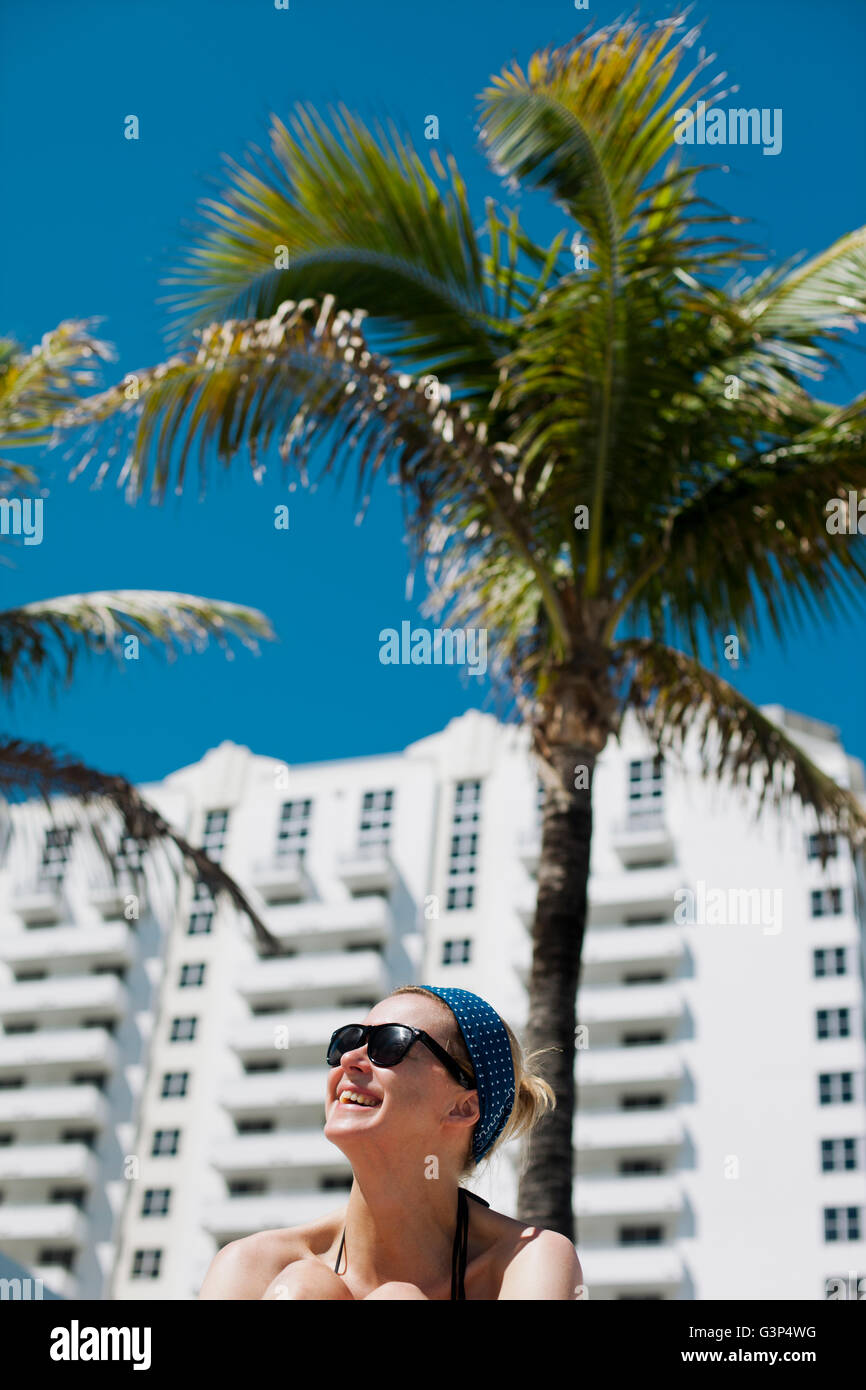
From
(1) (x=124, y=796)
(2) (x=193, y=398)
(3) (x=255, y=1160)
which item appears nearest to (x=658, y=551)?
(2) (x=193, y=398)

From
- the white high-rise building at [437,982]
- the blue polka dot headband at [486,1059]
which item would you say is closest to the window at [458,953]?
the white high-rise building at [437,982]

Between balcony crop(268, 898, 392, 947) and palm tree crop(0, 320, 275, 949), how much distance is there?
5329 cm

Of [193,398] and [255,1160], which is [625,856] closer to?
[255,1160]

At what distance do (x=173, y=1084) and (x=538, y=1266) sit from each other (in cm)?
6480

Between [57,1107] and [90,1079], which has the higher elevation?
[90,1079]

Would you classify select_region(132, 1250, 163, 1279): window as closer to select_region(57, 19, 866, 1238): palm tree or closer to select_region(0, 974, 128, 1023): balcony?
select_region(0, 974, 128, 1023): balcony

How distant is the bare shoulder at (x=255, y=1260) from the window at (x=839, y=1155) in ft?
180

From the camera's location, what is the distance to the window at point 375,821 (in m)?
66.5

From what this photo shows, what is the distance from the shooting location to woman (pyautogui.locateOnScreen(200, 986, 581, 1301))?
84.4 inches

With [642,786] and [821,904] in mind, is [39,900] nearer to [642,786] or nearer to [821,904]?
[642,786]

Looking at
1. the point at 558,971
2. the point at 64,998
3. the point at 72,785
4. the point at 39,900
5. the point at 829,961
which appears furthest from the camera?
the point at 39,900

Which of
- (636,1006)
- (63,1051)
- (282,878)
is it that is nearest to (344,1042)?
(636,1006)

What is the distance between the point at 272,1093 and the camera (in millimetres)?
60719

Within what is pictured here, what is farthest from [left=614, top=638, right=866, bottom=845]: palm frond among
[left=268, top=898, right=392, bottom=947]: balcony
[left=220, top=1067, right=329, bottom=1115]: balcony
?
[left=268, top=898, right=392, bottom=947]: balcony
